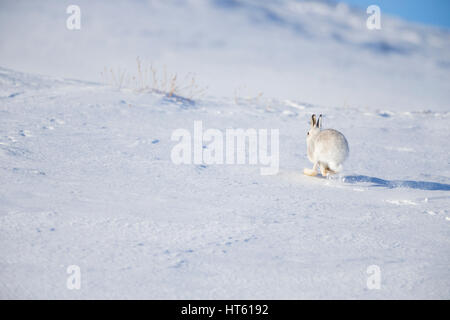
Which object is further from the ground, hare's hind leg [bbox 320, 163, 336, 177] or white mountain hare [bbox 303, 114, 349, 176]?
white mountain hare [bbox 303, 114, 349, 176]

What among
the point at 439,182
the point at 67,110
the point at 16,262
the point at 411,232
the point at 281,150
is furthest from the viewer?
the point at 67,110

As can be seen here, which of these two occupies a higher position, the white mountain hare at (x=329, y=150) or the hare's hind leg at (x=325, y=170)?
the white mountain hare at (x=329, y=150)

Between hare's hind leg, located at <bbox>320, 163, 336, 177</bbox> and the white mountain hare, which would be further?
hare's hind leg, located at <bbox>320, 163, 336, 177</bbox>

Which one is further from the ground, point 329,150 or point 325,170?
point 329,150

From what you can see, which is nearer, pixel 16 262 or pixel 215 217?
pixel 16 262

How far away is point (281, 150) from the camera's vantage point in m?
4.92

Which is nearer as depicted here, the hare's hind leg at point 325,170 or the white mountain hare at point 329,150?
the white mountain hare at point 329,150

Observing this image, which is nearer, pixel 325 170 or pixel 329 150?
pixel 329 150

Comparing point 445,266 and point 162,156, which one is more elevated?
point 162,156

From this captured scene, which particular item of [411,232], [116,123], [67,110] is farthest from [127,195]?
[67,110]

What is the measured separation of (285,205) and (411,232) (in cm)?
84
